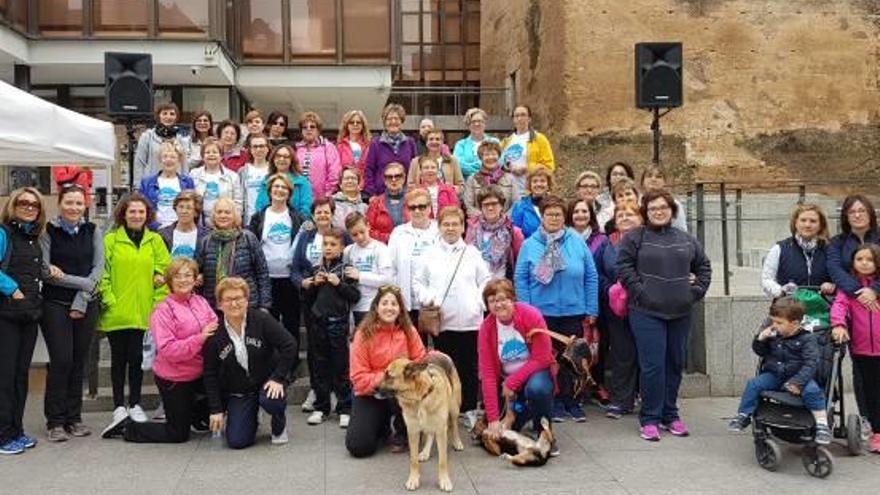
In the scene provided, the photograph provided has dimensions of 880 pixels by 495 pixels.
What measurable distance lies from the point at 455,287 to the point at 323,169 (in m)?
2.72

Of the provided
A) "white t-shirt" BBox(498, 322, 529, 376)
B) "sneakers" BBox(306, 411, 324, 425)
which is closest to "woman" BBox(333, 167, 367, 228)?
"sneakers" BBox(306, 411, 324, 425)

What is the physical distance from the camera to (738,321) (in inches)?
316

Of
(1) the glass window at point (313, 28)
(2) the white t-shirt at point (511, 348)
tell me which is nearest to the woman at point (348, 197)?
(2) the white t-shirt at point (511, 348)

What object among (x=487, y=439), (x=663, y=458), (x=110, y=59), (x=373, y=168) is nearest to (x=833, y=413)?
(x=663, y=458)

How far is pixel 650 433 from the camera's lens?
255 inches

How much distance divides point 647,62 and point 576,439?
5.08 meters

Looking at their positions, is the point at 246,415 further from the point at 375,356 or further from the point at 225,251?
the point at 225,251

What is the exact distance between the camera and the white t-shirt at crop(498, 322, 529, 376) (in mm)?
6277

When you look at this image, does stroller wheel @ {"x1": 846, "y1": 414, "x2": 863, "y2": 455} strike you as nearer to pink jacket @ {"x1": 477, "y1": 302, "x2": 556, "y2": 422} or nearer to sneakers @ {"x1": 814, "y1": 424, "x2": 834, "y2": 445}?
sneakers @ {"x1": 814, "y1": 424, "x2": 834, "y2": 445}

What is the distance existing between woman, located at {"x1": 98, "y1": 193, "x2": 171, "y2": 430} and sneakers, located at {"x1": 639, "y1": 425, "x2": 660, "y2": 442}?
3735 mm

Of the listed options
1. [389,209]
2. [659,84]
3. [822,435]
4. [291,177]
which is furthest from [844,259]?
[291,177]

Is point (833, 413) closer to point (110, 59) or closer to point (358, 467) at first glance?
point (358, 467)

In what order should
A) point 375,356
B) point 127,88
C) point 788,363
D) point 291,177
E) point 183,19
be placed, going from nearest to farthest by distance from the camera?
point 788,363, point 375,356, point 291,177, point 127,88, point 183,19

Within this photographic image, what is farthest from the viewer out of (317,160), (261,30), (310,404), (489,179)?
(261,30)
